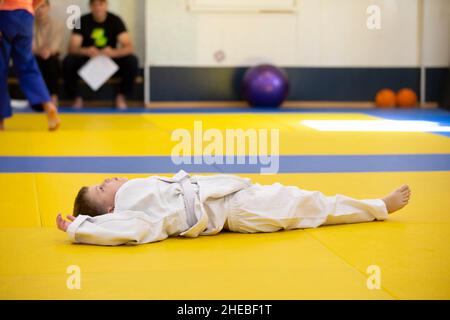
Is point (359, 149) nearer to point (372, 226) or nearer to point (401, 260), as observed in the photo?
point (372, 226)

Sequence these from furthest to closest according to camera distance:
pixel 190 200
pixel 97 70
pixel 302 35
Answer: pixel 302 35, pixel 97 70, pixel 190 200

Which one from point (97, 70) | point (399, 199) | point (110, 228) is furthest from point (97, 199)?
point (97, 70)

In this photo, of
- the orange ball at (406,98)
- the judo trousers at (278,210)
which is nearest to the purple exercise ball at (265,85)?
the orange ball at (406,98)

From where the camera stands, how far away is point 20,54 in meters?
7.05

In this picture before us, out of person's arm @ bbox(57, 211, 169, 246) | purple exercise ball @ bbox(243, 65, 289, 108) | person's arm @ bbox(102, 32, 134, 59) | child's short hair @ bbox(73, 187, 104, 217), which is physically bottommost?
person's arm @ bbox(57, 211, 169, 246)

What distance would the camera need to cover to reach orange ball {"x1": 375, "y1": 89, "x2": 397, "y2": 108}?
10875 millimetres

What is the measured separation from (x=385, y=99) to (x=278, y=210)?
785 centimetres

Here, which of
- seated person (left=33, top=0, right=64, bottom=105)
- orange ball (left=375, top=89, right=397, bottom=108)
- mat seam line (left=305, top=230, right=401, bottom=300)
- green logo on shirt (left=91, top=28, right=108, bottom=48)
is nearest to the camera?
mat seam line (left=305, top=230, right=401, bottom=300)

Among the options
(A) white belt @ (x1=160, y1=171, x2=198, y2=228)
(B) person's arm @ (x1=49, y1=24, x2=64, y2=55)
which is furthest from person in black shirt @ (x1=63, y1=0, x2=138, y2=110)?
(A) white belt @ (x1=160, y1=171, x2=198, y2=228)

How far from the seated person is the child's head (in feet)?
22.7

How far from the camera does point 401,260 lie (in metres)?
2.85

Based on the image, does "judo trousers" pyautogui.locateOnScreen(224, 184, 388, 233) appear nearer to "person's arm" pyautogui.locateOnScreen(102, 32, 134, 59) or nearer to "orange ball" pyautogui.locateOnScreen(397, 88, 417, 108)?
"person's arm" pyautogui.locateOnScreen(102, 32, 134, 59)

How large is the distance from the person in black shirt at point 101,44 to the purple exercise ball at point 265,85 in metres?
1.47

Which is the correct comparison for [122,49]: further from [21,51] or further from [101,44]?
[21,51]
